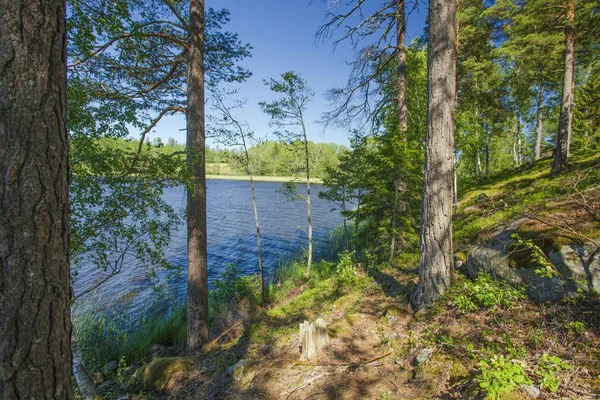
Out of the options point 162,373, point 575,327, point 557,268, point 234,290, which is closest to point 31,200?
point 575,327

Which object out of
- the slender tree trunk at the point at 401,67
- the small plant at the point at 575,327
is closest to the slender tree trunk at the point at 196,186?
the slender tree trunk at the point at 401,67

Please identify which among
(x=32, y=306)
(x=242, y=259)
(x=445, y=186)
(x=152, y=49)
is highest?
(x=152, y=49)

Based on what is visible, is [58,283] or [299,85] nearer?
[58,283]

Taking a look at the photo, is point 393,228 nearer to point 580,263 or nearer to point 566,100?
point 580,263

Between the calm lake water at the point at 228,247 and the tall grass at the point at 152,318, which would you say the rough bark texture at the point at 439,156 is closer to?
the calm lake water at the point at 228,247

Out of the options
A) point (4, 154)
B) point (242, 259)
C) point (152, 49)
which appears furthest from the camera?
point (242, 259)

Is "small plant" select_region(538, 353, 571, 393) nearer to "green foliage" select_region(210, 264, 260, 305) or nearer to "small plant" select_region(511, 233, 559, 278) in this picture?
"small plant" select_region(511, 233, 559, 278)

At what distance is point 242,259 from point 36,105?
1346cm

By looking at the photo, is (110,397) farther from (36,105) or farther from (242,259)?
(242,259)

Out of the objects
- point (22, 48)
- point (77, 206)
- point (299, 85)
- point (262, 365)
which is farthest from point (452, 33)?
point (299, 85)

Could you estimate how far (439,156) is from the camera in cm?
380

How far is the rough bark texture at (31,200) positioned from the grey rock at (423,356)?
3122 mm

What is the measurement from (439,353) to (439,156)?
2504mm

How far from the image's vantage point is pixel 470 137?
407 inches
